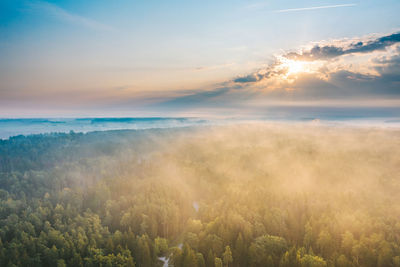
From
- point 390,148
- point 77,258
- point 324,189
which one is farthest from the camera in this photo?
point 390,148

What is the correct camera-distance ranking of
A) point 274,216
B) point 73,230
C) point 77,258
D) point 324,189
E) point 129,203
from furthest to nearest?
point 324,189 < point 129,203 < point 274,216 < point 73,230 < point 77,258

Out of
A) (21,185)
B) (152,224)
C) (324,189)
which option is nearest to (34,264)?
(152,224)

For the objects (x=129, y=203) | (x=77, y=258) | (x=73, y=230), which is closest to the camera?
(x=77, y=258)

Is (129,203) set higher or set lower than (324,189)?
higher

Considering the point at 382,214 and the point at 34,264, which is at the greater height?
the point at 34,264

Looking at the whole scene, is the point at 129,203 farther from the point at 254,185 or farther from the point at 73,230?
the point at 254,185

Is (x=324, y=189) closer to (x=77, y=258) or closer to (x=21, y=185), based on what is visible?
(x=77, y=258)

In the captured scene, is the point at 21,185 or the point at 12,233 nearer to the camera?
the point at 12,233

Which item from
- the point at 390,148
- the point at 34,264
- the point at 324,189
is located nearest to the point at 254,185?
the point at 324,189

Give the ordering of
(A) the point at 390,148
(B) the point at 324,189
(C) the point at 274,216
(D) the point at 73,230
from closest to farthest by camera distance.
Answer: (D) the point at 73,230 < (C) the point at 274,216 < (B) the point at 324,189 < (A) the point at 390,148
